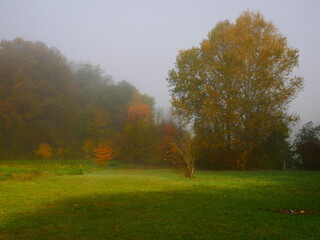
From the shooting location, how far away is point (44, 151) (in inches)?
1877

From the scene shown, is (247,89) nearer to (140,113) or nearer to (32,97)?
(140,113)

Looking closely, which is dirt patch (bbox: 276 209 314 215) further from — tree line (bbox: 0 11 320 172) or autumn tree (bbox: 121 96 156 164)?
autumn tree (bbox: 121 96 156 164)

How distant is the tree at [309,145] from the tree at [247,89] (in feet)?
10.0

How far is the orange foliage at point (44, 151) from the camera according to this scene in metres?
→ 47.7

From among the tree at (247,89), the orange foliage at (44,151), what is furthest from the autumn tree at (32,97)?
the tree at (247,89)

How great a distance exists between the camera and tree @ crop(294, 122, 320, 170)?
3156cm

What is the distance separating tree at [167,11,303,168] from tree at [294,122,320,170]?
10.0 ft

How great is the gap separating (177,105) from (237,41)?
31.7 ft

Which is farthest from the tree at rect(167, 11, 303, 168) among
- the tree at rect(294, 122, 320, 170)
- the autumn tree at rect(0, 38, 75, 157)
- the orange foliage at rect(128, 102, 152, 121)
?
the autumn tree at rect(0, 38, 75, 157)

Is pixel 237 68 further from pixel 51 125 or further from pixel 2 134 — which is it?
pixel 2 134

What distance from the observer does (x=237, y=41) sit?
108 feet

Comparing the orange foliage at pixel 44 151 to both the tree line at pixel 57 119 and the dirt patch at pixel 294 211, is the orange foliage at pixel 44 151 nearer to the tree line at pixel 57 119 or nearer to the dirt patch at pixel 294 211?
the tree line at pixel 57 119

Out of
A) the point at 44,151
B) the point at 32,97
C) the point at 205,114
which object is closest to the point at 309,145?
the point at 205,114

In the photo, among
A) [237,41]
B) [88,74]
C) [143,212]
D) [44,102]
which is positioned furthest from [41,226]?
[88,74]
